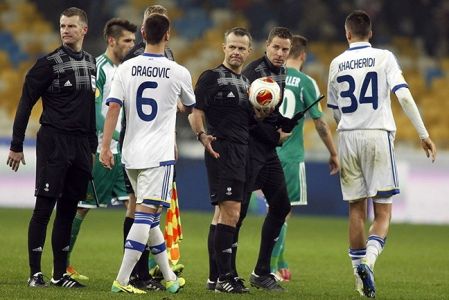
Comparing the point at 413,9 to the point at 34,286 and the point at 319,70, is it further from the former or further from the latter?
the point at 34,286

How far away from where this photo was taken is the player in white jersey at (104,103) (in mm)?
10375

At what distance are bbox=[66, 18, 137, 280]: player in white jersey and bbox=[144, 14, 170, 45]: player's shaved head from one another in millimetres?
1896

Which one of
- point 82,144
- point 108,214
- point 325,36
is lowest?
point 108,214

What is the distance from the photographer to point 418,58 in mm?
25297

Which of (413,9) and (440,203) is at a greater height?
(413,9)

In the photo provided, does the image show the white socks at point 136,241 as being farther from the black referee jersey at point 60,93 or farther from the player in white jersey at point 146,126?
the black referee jersey at point 60,93

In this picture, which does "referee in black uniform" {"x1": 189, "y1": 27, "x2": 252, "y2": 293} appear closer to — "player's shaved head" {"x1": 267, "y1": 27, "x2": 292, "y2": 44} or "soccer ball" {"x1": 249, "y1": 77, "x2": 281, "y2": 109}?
"soccer ball" {"x1": 249, "y1": 77, "x2": 281, "y2": 109}

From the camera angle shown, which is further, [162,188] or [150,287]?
[150,287]

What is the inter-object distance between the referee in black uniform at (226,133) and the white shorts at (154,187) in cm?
64

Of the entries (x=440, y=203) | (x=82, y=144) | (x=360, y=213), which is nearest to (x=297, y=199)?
(x=360, y=213)

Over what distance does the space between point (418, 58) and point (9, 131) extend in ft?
30.6

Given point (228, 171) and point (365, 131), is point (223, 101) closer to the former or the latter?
point (228, 171)

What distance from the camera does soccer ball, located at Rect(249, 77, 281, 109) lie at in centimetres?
907

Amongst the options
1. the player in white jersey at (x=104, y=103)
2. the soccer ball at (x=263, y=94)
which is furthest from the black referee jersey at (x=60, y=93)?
the soccer ball at (x=263, y=94)
